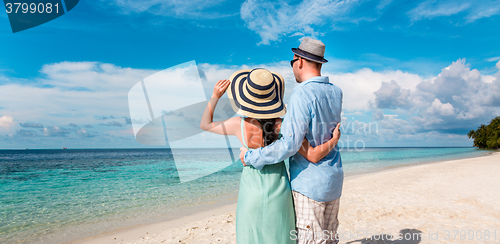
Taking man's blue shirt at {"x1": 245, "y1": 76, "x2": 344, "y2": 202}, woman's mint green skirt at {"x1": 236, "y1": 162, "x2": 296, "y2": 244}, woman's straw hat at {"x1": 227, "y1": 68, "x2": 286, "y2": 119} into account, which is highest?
woman's straw hat at {"x1": 227, "y1": 68, "x2": 286, "y2": 119}

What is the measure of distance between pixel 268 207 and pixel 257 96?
80 centimetres

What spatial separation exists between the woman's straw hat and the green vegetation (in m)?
62.6

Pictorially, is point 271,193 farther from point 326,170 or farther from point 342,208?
point 342,208

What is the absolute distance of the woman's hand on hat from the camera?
184 centimetres

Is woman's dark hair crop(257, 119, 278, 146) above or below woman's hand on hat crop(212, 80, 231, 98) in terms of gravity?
below

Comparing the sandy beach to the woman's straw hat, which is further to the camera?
the sandy beach

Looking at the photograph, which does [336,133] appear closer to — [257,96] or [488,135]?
[257,96]

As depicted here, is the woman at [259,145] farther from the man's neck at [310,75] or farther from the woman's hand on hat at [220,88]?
the man's neck at [310,75]

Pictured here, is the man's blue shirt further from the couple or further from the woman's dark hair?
the woman's dark hair

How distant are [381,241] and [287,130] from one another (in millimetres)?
3590

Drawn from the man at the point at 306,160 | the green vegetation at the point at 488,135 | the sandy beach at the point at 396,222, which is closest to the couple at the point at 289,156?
the man at the point at 306,160

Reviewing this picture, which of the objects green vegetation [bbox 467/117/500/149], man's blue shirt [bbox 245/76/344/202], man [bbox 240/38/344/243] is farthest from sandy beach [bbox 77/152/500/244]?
green vegetation [bbox 467/117/500/149]

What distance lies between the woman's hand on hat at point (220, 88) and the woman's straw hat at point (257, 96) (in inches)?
1.6

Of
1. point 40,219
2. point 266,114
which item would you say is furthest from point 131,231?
point 266,114
